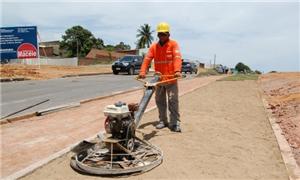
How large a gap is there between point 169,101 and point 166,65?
0.71m

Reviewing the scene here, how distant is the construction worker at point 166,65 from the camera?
696 centimetres

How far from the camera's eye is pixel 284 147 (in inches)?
267

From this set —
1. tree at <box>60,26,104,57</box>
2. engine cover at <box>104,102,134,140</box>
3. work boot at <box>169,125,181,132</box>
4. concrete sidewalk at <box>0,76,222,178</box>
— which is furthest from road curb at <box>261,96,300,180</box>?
tree at <box>60,26,104,57</box>

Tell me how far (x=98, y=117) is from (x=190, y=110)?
2482 millimetres

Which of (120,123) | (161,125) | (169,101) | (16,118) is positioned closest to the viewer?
(120,123)

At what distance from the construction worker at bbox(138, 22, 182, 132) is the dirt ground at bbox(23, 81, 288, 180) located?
504 millimetres

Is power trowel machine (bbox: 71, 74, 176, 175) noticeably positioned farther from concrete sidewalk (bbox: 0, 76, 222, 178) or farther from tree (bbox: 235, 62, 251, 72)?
tree (bbox: 235, 62, 251, 72)

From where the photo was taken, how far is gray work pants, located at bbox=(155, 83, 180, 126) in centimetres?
735

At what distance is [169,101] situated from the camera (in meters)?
7.45

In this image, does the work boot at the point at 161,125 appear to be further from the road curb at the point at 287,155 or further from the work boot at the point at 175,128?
the road curb at the point at 287,155

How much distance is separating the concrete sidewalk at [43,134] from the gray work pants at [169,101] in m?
1.33

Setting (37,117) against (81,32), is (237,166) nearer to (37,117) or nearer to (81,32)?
(37,117)

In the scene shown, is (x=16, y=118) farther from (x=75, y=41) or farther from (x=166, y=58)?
(x=75, y=41)

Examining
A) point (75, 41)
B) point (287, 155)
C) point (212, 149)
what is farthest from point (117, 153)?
point (75, 41)
